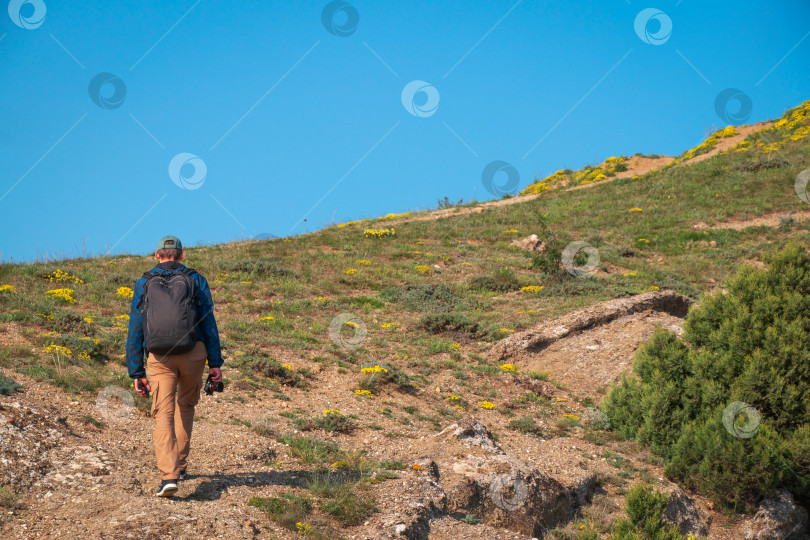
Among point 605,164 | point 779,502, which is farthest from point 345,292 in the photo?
point 605,164

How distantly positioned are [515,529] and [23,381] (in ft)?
23.6

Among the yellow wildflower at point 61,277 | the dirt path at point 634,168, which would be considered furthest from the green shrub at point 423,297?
the dirt path at point 634,168

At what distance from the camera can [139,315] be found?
19.8ft

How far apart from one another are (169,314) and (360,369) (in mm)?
8161

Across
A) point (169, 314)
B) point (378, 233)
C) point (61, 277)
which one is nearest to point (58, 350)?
point (169, 314)

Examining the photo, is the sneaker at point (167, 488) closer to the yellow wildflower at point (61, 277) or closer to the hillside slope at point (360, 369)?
the hillside slope at point (360, 369)

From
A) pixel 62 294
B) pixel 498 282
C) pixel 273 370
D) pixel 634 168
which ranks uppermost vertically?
pixel 634 168

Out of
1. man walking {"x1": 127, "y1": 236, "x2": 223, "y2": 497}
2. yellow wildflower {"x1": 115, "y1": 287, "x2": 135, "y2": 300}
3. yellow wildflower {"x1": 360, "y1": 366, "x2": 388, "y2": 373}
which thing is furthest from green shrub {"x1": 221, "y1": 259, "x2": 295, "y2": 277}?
man walking {"x1": 127, "y1": 236, "x2": 223, "y2": 497}

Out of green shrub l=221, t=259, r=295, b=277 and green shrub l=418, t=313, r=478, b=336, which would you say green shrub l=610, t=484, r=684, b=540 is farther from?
green shrub l=221, t=259, r=295, b=277

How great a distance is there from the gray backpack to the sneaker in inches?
51.6

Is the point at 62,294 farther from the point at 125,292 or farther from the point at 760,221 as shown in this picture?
the point at 760,221

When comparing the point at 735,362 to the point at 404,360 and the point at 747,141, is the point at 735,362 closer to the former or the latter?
the point at 404,360

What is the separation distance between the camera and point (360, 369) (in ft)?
44.8

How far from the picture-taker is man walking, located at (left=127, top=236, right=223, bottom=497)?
228 inches
